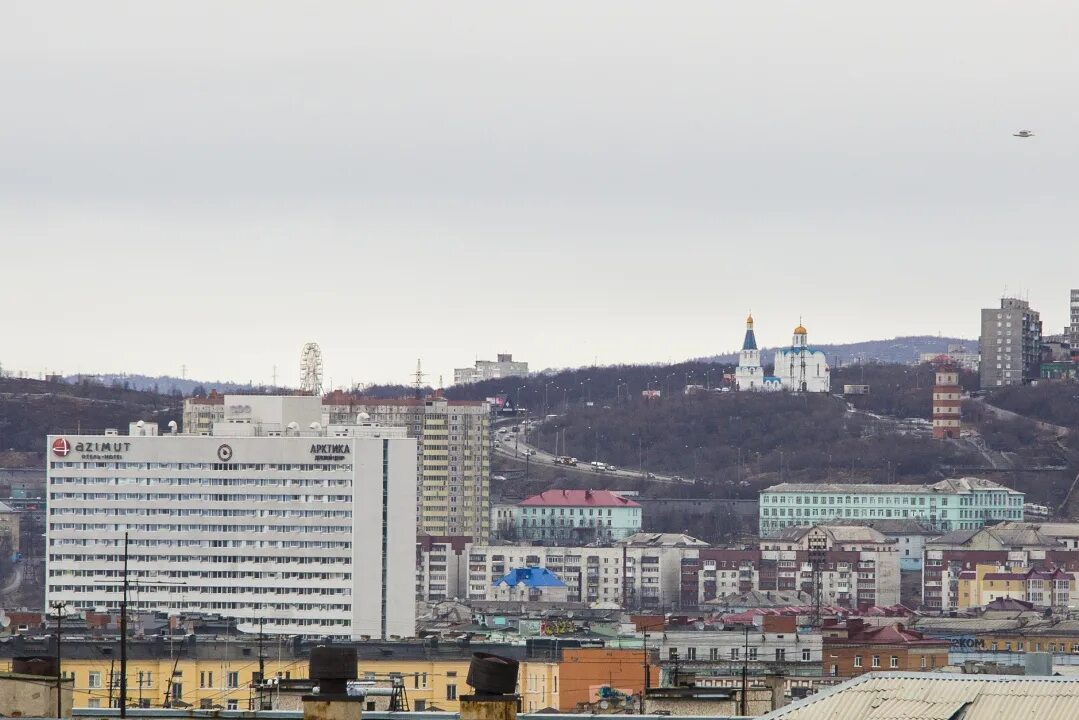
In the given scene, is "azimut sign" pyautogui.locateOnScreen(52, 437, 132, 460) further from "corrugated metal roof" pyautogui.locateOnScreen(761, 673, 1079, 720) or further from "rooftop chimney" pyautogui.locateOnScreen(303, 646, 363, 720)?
"rooftop chimney" pyautogui.locateOnScreen(303, 646, 363, 720)

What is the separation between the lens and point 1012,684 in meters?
26.9

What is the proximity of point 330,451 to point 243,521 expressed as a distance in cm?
544

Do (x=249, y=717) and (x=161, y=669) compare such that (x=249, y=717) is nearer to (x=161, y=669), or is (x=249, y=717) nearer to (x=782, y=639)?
(x=161, y=669)

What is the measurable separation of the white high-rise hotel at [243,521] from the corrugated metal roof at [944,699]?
384ft

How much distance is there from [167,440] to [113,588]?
28.3 ft

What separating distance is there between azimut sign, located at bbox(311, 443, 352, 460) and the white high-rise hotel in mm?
46

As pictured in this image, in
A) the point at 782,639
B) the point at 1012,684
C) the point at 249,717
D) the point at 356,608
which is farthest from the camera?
the point at 356,608

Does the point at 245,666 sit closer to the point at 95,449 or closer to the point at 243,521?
the point at 243,521

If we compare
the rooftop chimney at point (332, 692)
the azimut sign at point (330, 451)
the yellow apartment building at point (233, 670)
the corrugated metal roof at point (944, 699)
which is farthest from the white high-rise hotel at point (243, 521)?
the rooftop chimney at point (332, 692)

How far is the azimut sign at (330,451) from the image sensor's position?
5906 inches

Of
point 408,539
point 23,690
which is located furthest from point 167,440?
point 23,690

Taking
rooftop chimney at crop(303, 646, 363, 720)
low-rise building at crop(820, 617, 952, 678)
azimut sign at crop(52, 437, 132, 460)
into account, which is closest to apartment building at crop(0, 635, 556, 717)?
low-rise building at crop(820, 617, 952, 678)

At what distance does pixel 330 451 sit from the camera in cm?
15050

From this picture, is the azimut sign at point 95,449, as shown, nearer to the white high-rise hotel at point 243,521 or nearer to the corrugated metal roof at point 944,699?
the white high-rise hotel at point 243,521
